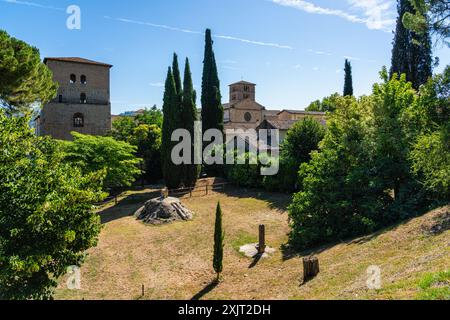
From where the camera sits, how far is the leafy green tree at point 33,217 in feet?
27.2

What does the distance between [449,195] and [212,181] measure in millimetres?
21844

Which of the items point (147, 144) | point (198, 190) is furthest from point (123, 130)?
point (198, 190)

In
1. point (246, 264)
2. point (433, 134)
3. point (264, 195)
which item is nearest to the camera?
point (433, 134)

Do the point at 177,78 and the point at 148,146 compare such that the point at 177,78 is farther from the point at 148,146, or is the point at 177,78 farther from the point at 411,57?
the point at 411,57

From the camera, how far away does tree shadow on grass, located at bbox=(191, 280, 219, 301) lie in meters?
13.1

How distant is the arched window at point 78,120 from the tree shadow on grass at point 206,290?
3365cm

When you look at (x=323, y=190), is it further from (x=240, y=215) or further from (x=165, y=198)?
(x=165, y=198)

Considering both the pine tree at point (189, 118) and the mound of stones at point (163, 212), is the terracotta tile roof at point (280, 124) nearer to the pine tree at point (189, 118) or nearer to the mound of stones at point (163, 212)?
the pine tree at point (189, 118)

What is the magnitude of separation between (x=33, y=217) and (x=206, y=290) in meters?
7.74

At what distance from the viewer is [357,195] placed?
17.7 meters

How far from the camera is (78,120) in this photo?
41.9m

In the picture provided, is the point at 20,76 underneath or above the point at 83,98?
underneath

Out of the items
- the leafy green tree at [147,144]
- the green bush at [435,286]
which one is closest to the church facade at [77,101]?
the leafy green tree at [147,144]

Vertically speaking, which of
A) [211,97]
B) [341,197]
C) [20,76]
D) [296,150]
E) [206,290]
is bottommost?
[206,290]
